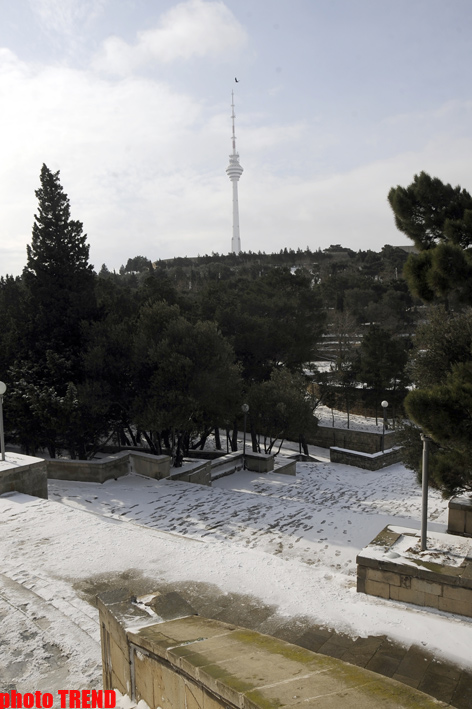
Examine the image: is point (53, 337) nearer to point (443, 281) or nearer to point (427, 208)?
point (427, 208)

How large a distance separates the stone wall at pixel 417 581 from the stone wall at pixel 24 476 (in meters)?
7.05

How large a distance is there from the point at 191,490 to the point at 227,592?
7399mm

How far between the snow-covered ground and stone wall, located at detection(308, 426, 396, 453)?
13.1m

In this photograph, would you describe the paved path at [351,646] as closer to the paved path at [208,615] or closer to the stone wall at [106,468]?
the paved path at [208,615]

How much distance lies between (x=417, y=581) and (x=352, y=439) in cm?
2274

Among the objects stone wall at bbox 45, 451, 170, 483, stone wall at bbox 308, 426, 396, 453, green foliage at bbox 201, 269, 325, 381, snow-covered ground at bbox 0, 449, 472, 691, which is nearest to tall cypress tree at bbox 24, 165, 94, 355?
stone wall at bbox 45, 451, 170, 483

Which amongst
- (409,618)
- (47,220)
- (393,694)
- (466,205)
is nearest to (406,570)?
(409,618)

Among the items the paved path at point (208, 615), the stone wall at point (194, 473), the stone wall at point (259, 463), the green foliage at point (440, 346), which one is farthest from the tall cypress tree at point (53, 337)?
the green foliage at point (440, 346)

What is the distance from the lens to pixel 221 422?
17406 millimetres

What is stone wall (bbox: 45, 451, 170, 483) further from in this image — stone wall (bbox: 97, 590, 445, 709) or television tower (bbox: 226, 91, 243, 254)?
television tower (bbox: 226, 91, 243, 254)

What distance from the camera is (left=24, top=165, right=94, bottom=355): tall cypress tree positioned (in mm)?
15852

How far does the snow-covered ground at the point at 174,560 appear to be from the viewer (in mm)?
4898

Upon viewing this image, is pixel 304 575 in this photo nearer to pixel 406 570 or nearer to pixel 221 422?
pixel 406 570

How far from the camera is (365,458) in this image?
2384 cm
